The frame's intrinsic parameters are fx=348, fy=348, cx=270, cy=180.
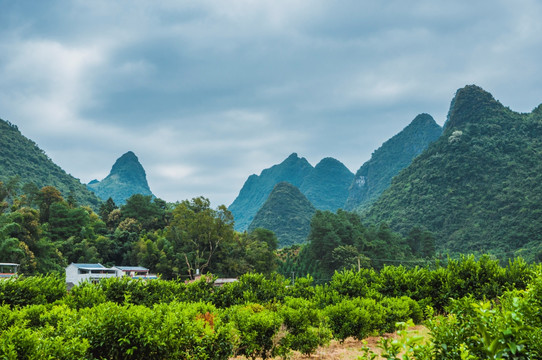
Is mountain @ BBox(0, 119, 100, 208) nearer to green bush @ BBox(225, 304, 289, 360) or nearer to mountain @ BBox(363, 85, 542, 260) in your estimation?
mountain @ BBox(363, 85, 542, 260)

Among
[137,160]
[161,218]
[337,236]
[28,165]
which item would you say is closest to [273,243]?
[337,236]

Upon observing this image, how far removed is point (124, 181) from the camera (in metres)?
164

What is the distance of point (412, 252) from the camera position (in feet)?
172

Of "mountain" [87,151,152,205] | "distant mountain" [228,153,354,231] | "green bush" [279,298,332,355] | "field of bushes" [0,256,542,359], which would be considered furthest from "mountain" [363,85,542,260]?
"mountain" [87,151,152,205]

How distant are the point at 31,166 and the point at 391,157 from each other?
11788cm

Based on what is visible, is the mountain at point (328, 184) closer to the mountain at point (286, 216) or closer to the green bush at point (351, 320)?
the mountain at point (286, 216)

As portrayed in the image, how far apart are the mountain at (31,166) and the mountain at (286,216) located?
43.7m

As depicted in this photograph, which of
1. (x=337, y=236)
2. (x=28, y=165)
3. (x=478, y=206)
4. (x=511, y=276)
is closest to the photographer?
(x=511, y=276)

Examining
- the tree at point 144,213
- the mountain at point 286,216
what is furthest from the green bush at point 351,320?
the mountain at point 286,216

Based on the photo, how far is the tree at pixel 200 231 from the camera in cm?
3741

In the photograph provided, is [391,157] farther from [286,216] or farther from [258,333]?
[258,333]

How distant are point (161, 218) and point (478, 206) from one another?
5216cm

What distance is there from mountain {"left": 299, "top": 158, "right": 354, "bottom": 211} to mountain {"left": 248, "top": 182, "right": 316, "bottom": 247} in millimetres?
50183

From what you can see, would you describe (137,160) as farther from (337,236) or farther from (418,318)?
(418,318)
